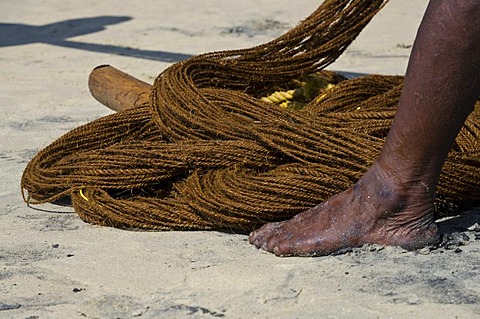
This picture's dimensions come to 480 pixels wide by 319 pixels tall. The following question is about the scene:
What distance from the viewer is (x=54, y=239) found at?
3254mm

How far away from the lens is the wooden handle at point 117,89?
4262 millimetres

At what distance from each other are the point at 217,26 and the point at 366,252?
15.8ft

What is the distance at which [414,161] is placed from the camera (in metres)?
2.88

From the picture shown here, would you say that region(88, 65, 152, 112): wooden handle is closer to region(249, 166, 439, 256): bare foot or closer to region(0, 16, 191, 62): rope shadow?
region(249, 166, 439, 256): bare foot

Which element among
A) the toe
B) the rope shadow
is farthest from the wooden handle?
the rope shadow

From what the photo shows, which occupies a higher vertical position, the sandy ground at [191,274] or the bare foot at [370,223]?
the bare foot at [370,223]

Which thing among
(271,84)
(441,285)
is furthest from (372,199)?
(271,84)

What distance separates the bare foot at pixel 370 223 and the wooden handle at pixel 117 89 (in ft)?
4.34

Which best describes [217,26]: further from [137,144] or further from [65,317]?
[65,317]

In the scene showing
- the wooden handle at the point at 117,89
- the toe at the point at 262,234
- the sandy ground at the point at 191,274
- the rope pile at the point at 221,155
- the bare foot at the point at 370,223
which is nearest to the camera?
the sandy ground at the point at 191,274

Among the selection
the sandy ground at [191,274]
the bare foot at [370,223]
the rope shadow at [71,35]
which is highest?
the bare foot at [370,223]

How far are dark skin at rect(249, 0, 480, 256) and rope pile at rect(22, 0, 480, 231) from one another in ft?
0.48

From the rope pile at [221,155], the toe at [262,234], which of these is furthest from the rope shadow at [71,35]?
the toe at [262,234]

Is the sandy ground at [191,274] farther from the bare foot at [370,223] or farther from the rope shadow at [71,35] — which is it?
the rope shadow at [71,35]
